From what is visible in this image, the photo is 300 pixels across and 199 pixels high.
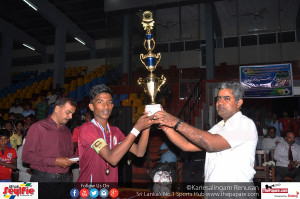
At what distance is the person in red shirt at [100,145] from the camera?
226 centimetres

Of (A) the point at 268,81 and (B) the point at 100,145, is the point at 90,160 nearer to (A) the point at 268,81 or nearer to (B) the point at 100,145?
(B) the point at 100,145

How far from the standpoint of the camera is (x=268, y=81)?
942cm

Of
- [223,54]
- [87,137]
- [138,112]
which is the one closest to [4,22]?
[138,112]

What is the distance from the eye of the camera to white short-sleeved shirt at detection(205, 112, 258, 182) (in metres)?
2.25

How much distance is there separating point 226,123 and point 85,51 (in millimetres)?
21114

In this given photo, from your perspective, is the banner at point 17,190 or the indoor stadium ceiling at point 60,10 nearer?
the banner at point 17,190

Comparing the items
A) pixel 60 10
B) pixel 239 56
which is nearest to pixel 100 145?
pixel 239 56

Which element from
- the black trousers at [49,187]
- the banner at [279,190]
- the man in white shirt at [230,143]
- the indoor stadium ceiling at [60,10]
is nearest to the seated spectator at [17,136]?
the black trousers at [49,187]

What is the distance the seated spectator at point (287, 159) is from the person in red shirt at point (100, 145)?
5317 mm

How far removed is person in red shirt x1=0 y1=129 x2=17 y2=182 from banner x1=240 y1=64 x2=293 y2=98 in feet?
26.5

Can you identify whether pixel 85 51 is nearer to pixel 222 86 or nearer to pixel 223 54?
pixel 223 54

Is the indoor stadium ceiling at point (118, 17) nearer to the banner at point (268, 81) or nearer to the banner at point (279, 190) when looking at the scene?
the banner at point (268, 81)

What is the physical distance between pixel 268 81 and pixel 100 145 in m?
8.79

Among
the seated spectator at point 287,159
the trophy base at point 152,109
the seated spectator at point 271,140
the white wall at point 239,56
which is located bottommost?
the seated spectator at point 287,159
